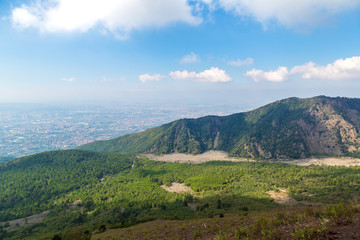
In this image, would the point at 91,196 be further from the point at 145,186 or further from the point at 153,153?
the point at 153,153

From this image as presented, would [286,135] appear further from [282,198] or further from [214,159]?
[282,198]

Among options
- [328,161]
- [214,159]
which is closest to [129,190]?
[214,159]

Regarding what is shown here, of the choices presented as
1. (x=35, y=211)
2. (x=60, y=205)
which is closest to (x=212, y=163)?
(x=60, y=205)

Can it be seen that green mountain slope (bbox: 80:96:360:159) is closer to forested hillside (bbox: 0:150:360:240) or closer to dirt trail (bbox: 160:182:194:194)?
forested hillside (bbox: 0:150:360:240)

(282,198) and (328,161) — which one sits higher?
(282,198)

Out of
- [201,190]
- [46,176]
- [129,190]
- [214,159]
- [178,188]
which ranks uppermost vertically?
[201,190]

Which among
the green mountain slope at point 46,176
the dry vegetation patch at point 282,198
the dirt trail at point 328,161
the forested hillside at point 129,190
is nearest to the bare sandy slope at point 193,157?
the forested hillside at point 129,190

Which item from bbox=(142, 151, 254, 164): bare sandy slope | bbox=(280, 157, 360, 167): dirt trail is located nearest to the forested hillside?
bbox=(280, 157, 360, 167): dirt trail

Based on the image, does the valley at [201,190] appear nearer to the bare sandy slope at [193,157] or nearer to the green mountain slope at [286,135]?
the bare sandy slope at [193,157]
